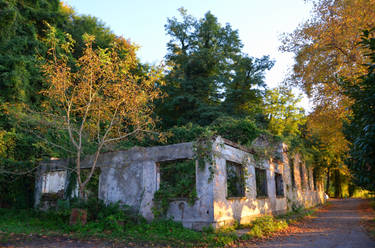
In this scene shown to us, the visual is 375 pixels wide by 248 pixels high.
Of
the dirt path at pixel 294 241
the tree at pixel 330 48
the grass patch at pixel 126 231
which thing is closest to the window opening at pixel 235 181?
the dirt path at pixel 294 241

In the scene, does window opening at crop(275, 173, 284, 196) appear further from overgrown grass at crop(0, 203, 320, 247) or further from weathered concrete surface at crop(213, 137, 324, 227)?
overgrown grass at crop(0, 203, 320, 247)

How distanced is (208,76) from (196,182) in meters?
17.4

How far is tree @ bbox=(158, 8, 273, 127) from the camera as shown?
24.5 m

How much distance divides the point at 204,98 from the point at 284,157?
9444 millimetres

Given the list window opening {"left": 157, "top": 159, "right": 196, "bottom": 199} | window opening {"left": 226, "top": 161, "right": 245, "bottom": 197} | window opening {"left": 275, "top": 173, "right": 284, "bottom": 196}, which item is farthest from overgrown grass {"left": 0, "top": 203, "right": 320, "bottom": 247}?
window opening {"left": 275, "top": 173, "right": 284, "bottom": 196}

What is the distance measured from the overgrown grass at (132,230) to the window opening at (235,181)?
1.31 m

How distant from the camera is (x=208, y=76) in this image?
26156 millimetres

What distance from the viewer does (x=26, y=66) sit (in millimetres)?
17641

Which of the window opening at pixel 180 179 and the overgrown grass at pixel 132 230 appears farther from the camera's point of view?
the window opening at pixel 180 179

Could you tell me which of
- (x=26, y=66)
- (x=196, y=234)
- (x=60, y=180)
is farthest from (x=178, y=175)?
(x=26, y=66)

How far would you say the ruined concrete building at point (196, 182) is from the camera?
9.85 metres

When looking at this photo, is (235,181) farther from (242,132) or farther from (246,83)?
(246,83)

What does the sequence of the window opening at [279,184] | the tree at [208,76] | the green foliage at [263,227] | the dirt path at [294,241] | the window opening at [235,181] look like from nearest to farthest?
the dirt path at [294,241]
the green foliage at [263,227]
the window opening at [235,181]
the window opening at [279,184]
the tree at [208,76]

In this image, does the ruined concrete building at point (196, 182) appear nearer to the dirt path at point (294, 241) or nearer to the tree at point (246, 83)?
the dirt path at point (294, 241)
